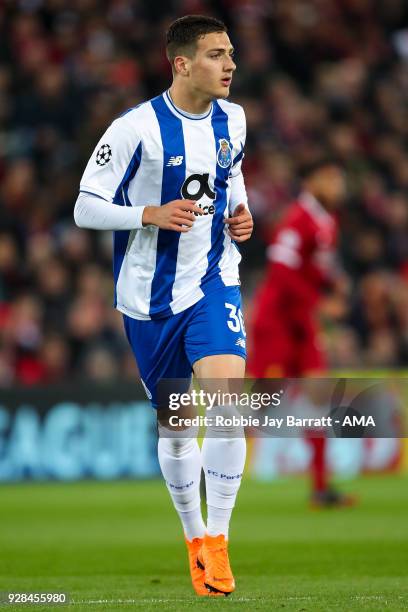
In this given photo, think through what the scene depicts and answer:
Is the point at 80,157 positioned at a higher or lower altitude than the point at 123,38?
lower

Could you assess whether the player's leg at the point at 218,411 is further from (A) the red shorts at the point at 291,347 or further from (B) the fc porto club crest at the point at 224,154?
(A) the red shorts at the point at 291,347

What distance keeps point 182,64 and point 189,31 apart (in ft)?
0.49

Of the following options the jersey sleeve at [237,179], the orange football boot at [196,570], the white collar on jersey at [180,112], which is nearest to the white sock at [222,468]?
the orange football boot at [196,570]

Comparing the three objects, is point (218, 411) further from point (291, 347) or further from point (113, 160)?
point (291, 347)

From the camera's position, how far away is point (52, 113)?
14.7 m

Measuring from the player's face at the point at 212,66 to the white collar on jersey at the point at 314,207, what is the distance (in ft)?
13.3

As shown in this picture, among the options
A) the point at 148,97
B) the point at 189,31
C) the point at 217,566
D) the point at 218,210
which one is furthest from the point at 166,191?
the point at 148,97

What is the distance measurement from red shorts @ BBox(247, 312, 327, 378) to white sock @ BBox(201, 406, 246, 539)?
14.6 ft

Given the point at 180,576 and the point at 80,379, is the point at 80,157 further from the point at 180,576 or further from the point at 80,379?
the point at 180,576

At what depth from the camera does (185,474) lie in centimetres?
587

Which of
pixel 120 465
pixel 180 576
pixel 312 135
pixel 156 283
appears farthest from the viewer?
pixel 312 135

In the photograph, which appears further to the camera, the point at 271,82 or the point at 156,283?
the point at 271,82

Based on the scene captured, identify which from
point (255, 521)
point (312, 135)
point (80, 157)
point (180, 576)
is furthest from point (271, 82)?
point (180, 576)

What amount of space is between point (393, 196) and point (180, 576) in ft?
32.5
